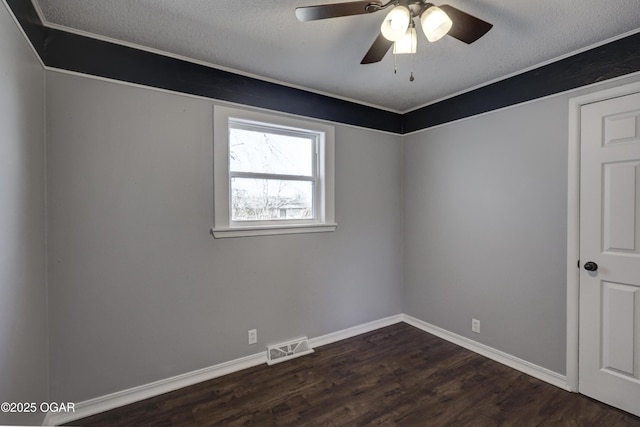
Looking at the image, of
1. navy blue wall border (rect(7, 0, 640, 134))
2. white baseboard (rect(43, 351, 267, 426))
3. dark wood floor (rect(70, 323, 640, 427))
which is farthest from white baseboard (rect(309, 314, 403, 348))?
navy blue wall border (rect(7, 0, 640, 134))

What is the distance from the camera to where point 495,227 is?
256cm

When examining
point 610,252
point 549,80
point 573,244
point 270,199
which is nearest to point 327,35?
point 270,199

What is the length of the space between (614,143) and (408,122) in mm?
1826

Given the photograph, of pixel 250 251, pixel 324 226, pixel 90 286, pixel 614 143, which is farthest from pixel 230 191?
pixel 614 143

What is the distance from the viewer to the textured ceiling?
1.61 m

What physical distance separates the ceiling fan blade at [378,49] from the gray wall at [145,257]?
1.32 metres

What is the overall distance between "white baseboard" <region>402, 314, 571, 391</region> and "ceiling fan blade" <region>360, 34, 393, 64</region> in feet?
8.72

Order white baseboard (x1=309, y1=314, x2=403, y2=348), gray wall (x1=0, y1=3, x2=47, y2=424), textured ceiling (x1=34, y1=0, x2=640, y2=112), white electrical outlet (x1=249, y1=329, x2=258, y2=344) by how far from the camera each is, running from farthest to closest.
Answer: white baseboard (x1=309, y1=314, x2=403, y2=348) < white electrical outlet (x1=249, y1=329, x2=258, y2=344) < textured ceiling (x1=34, y1=0, x2=640, y2=112) < gray wall (x1=0, y1=3, x2=47, y2=424)

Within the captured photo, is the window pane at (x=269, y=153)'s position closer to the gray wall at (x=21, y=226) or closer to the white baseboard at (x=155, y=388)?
the gray wall at (x=21, y=226)

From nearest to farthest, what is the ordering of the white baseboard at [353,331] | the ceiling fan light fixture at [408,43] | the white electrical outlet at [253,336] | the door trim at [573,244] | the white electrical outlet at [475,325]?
the ceiling fan light fixture at [408,43], the door trim at [573,244], the white electrical outlet at [253,336], the white electrical outlet at [475,325], the white baseboard at [353,331]

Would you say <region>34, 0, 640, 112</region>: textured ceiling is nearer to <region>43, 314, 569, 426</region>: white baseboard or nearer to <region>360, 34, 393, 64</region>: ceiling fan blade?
<region>360, 34, 393, 64</region>: ceiling fan blade

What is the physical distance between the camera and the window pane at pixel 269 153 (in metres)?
2.45

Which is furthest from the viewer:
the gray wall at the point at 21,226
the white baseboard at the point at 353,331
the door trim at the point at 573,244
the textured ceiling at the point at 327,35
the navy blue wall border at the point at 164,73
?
the white baseboard at the point at 353,331

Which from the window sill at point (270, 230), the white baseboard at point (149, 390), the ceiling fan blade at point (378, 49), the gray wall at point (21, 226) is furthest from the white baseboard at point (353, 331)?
the ceiling fan blade at point (378, 49)
